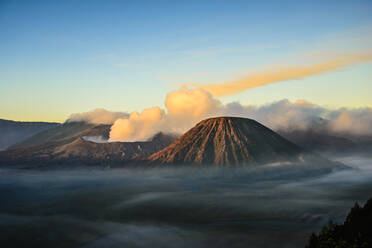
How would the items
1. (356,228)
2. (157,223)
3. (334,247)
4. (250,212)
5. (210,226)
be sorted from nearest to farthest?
1. (334,247)
2. (356,228)
3. (210,226)
4. (157,223)
5. (250,212)

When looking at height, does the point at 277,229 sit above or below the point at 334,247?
below

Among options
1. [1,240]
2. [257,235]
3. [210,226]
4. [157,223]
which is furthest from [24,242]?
[257,235]

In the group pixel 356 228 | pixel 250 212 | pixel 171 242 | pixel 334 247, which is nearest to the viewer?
pixel 334 247

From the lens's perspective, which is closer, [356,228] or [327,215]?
[356,228]

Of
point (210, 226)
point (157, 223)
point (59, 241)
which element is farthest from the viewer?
point (157, 223)

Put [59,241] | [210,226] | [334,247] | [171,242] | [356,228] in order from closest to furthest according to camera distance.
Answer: [334,247], [356,228], [171,242], [59,241], [210,226]

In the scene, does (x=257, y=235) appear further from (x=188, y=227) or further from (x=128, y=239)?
(x=128, y=239)

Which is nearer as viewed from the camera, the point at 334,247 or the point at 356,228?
the point at 334,247

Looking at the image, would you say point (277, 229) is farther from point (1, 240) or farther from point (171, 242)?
point (1, 240)

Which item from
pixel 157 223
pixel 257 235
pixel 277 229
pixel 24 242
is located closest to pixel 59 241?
pixel 24 242
